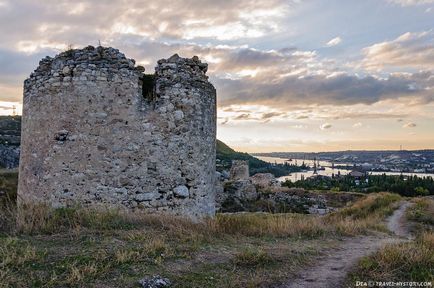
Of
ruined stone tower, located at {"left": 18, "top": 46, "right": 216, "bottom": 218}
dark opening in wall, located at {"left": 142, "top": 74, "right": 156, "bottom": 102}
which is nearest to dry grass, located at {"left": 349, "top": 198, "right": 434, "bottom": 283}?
ruined stone tower, located at {"left": 18, "top": 46, "right": 216, "bottom": 218}

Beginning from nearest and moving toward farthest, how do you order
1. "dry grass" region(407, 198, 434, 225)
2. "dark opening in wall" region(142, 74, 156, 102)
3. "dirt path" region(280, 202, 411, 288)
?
"dirt path" region(280, 202, 411, 288) < "dark opening in wall" region(142, 74, 156, 102) < "dry grass" region(407, 198, 434, 225)

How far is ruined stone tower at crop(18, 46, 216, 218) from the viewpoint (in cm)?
912

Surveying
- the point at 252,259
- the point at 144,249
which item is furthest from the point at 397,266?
the point at 144,249

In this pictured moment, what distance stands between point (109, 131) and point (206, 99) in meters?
2.71

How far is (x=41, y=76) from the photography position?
9602 millimetres

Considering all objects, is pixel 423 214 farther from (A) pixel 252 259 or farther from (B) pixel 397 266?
(A) pixel 252 259

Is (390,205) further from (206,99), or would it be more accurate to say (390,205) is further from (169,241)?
(169,241)

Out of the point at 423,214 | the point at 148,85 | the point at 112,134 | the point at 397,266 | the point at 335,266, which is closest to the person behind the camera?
the point at 397,266

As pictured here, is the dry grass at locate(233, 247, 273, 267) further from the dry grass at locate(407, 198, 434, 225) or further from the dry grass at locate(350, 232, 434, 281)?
the dry grass at locate(407, 198, 434, 225)

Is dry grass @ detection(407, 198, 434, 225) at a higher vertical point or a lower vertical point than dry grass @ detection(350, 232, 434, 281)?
lower

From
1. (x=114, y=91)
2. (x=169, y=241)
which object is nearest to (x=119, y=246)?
(x=169, y=241)

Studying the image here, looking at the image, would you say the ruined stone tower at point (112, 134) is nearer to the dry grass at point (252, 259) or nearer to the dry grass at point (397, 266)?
the dry grass at point (252, 259)

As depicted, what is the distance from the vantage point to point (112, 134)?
9.18 m

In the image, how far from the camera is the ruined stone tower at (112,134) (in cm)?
912
